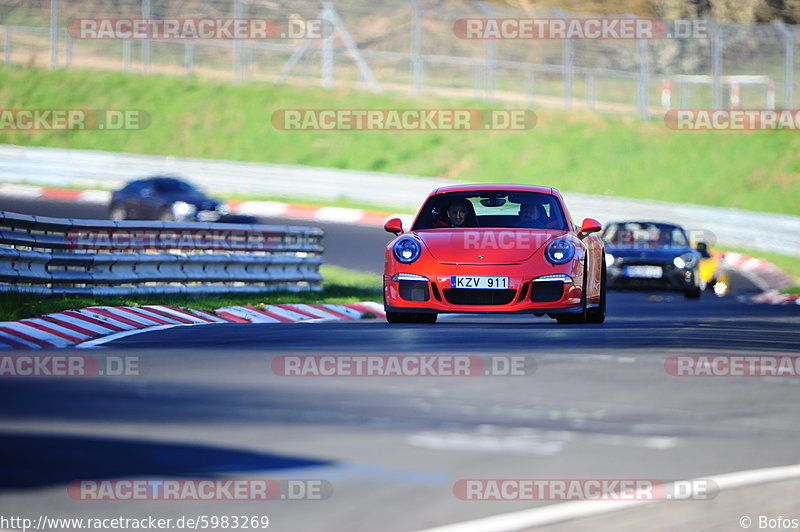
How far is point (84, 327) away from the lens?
1143 cm

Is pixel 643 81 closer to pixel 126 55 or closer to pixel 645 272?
pixel 126 55

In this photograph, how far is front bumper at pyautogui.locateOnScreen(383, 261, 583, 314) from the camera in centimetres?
1204

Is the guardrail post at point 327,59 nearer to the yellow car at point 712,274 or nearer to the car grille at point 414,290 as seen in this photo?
the yellow car at point 712,274

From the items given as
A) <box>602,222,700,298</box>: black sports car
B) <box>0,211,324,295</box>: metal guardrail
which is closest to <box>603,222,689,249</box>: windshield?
<box>602,222,700,298</box>: black sports car

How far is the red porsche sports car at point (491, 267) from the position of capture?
39.5 ft

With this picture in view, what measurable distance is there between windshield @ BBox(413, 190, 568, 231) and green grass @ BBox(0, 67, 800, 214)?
2343cm

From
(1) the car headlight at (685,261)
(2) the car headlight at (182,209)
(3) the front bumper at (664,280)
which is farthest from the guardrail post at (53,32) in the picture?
→ (1) the car headlight at (685,261)

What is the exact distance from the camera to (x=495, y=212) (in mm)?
13102

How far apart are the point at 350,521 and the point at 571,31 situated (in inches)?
1337

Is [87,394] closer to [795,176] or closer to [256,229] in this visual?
[256,229]

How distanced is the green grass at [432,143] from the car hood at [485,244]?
79.1 ft

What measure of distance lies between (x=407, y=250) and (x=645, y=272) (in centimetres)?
897

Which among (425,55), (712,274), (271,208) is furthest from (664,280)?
(425,55)

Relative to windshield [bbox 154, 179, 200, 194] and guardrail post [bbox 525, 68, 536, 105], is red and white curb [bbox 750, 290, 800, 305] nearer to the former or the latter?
windshield [bbox 154, 179, 200, 194]
